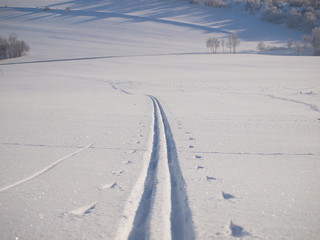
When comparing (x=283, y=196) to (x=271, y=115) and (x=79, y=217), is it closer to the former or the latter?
(x=79, y=217)

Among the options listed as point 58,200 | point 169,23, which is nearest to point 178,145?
point 58,200

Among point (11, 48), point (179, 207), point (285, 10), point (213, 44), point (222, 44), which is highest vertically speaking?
point (285, 10)

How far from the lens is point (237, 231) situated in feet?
7.04

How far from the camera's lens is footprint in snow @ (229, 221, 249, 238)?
2098 mm

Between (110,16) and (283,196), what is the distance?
88701 millimetres

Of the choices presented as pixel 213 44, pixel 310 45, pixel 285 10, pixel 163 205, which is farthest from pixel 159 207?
pixel 285 10

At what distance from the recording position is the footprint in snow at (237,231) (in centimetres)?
210

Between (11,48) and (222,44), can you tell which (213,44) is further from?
(11,48)

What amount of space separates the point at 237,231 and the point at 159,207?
29.4 inches

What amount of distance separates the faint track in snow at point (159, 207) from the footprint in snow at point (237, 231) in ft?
1.13

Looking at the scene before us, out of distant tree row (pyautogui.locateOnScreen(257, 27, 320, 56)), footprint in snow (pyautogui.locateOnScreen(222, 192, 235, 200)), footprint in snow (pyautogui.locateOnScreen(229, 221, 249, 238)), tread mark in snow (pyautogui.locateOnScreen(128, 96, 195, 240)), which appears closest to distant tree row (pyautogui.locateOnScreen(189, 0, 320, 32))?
distant tree row (pyautogui.locateOnScreen(257, 27, 320, 56))

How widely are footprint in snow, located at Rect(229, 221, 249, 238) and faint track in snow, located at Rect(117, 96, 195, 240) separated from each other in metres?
0.34

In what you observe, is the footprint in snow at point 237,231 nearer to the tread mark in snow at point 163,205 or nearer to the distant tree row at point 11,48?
the tread mark in snow at point 163,205

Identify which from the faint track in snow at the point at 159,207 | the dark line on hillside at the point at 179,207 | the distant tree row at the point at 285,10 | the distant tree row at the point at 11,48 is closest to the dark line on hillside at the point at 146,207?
the faint track in snow at the point at 159,207
